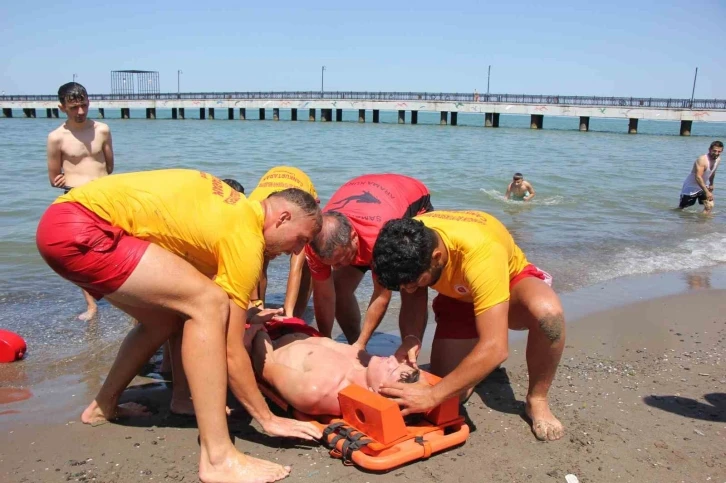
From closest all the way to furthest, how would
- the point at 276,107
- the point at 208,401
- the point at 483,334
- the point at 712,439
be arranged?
the point at 208,401, the point at 483,334, the point at 712,439, the point at 276,107

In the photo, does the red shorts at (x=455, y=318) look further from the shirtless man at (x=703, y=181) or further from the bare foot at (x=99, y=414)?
the shirtless man at (x=703, y=181)

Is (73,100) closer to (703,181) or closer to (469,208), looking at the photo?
(469,208)

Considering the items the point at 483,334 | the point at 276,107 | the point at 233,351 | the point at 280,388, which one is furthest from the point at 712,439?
the point at 276,107

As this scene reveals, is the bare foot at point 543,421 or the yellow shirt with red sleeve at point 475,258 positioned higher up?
the yellow shirt with red sleeve at point 475,258

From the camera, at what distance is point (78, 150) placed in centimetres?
600

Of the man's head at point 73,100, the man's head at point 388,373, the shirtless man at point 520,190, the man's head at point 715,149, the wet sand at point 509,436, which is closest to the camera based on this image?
the wet sand at point 509,436

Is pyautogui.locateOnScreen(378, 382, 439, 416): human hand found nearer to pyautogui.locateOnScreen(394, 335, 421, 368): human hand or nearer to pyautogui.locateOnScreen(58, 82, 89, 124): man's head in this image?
pyautogui.locateOnScreen(394, 335, 421, 368): human hand

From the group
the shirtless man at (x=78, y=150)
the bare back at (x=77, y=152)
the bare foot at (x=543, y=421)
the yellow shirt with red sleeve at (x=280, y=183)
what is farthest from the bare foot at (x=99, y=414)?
the bare back at (x=77, y=152)

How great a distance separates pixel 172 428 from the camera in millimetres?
3582

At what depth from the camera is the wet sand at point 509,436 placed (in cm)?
313

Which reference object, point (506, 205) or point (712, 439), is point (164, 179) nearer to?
point (712, 439)

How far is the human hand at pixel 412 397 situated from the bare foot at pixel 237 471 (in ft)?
2.18

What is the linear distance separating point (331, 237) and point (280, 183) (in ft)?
5.22

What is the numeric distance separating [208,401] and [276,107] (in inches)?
2168
